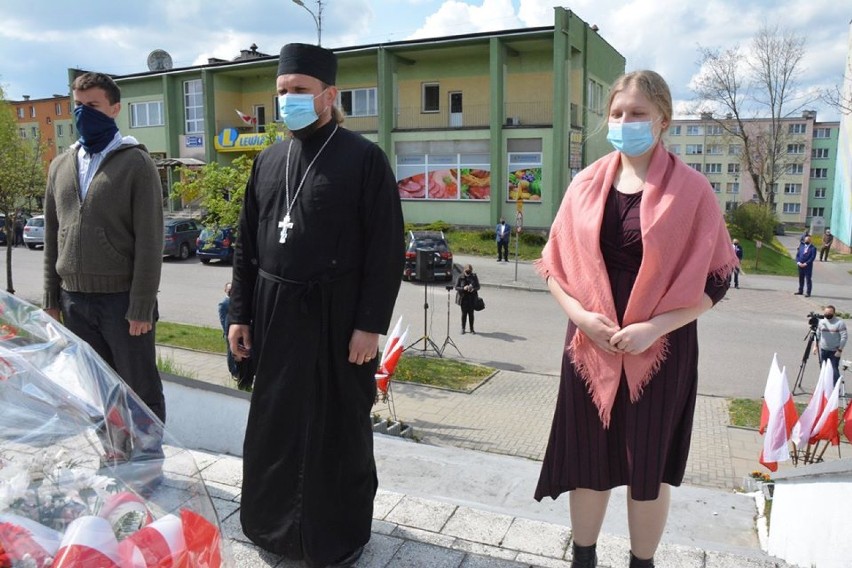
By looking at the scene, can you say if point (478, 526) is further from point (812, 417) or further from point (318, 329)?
point (812, 417)

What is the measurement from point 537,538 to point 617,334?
1.16 m

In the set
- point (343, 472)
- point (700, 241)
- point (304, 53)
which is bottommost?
point (343, 472)

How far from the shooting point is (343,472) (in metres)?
2.85

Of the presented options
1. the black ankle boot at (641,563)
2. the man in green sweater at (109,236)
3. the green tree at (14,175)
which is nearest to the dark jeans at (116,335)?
the man in green sweater at (109,236)

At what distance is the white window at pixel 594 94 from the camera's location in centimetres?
3158

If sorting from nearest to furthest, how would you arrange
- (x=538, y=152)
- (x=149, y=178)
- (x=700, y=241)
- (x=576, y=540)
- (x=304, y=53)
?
(x=700, y=241) < (x=576, y=540) < (x=304, y=53) < (x=149, y=178) < (x=538, y=152)

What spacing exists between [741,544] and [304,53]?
4.28 meters

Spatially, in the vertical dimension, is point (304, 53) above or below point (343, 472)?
above

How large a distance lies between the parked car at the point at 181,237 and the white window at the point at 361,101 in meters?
9.70

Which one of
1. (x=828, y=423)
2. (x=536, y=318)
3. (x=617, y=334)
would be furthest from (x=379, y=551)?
(x=536, y=318)

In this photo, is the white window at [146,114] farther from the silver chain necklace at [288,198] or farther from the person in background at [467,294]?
the silver chain necklace at [288,198]

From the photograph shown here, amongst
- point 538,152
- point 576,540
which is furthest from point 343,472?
point 538,152

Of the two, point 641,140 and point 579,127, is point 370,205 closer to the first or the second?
point 641,140

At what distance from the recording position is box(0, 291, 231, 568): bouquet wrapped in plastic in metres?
1.56
